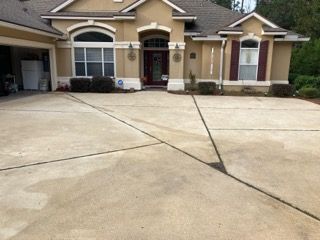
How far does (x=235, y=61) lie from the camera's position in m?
16.3

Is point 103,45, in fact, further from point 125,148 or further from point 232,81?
point 125,148

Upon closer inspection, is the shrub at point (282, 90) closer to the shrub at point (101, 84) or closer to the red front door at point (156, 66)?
the red front door at point (156, 66)

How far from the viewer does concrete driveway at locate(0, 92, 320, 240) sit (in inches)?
140

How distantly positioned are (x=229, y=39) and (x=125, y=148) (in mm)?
11744

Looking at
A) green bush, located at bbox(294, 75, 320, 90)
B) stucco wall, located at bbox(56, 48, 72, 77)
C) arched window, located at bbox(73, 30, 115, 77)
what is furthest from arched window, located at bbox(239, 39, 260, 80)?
stucco wall, located at bbox(56, 48, 72, 77)

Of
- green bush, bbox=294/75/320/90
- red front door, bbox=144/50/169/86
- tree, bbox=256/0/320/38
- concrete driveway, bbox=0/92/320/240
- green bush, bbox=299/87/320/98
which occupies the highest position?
tree, bbox=256/0/320/38

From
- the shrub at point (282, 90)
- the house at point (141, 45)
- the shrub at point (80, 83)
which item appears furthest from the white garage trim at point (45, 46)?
the shrub at point (282, 90)

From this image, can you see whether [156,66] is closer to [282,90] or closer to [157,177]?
[282,90]

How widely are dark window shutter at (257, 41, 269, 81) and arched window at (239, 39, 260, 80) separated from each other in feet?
0.68

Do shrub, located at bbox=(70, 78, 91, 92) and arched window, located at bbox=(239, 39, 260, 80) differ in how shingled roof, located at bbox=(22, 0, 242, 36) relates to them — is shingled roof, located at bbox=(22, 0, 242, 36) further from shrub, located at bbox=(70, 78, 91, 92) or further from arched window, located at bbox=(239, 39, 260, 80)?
shrub, located at bbox=(70, 78, 91, 92)

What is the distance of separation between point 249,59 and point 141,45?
6270mm

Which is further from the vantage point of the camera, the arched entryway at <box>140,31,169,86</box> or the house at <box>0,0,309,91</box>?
the arched entryway at <box>140,31,169,86</box>

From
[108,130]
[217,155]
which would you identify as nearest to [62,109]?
[108,130]

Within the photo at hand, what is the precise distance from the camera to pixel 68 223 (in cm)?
357
